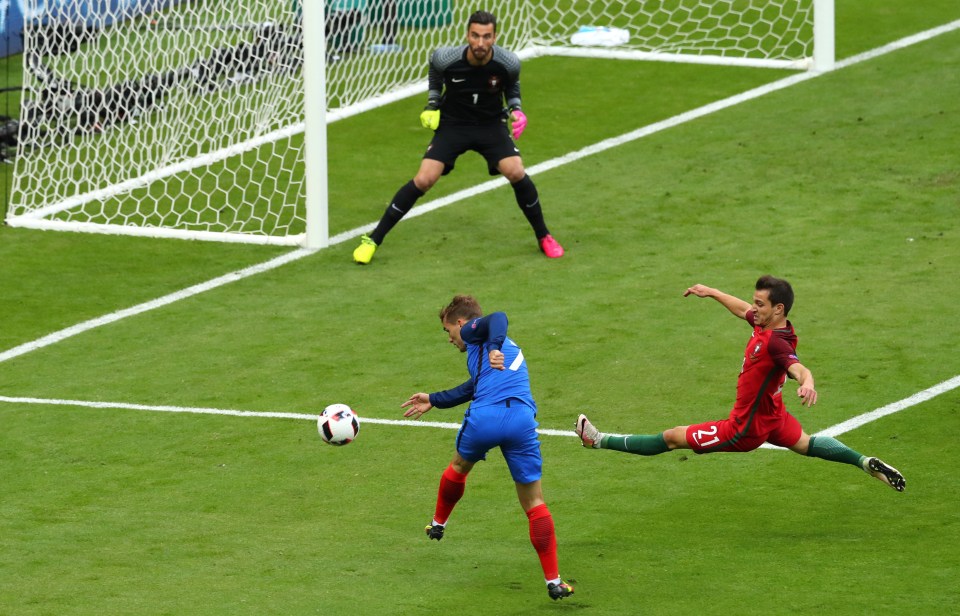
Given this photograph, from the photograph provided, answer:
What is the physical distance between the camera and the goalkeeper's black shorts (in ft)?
47.9

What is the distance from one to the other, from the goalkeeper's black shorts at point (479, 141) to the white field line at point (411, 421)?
364 centimetres

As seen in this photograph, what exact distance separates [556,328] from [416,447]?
2.46 meters

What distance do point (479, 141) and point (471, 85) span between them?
492 mm

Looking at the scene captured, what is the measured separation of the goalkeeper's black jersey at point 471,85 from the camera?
14.4m

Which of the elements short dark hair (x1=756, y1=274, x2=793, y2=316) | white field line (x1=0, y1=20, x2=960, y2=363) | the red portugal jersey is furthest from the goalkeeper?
short dark hair (x1=756, y1=274, x2=793, y2=316)

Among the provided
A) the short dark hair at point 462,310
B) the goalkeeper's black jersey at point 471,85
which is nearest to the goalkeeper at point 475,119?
the goalkeeper's black jersey at point 471,85

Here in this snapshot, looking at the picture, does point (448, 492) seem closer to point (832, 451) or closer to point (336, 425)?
point (336, 425)

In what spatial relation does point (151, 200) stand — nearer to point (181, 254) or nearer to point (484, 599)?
point (181, 254)

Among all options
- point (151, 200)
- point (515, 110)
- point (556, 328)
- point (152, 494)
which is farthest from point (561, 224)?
point (152, 494)

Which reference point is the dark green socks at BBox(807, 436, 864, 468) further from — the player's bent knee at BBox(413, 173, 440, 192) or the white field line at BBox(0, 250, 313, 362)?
the white field line at BBox(0, 250, 313, 362)

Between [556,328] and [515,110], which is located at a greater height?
[515,110]

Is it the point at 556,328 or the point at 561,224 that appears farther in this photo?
the point at 561,224

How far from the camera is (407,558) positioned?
30.4 feet

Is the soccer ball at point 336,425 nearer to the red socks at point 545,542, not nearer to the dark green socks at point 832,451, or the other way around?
the red socks at point 545,542
